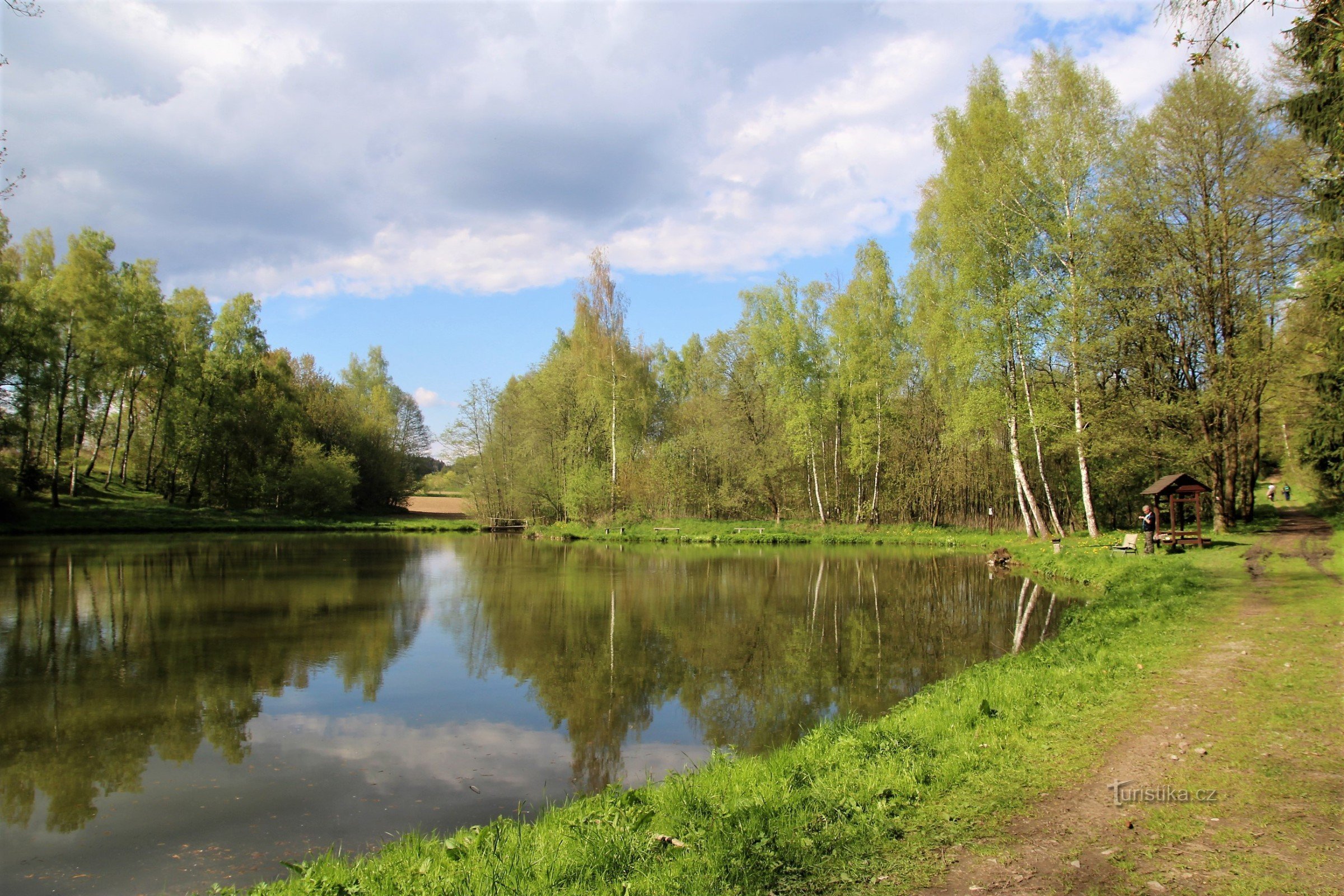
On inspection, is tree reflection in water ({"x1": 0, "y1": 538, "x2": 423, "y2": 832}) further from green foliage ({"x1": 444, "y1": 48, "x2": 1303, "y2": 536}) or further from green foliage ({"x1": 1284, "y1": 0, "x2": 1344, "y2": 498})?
green foliage ({"x1": 444, "y1": 48, "x2": 1303, "y2": 536})

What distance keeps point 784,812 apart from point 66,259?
155 feet

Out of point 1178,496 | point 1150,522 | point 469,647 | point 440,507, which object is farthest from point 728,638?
point 440,507

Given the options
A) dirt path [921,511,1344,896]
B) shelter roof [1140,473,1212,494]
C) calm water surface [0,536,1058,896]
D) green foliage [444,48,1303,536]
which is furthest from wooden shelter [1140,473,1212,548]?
dirt path [921,511,1344,896]

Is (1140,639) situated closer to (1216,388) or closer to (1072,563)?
(1072,563)

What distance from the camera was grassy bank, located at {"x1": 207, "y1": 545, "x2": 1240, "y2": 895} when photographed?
156 inches

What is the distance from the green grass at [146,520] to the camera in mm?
33062

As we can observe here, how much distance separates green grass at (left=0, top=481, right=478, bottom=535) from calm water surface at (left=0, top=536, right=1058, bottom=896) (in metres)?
15.2

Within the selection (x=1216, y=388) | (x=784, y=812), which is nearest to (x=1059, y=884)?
(x=784, y=812)

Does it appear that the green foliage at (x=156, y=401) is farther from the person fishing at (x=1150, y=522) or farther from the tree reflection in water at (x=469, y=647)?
the person fishing at (x=1150, y=522)

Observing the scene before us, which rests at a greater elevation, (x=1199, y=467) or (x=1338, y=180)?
(x=1338, y=180)

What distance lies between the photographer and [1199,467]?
23.7 meters

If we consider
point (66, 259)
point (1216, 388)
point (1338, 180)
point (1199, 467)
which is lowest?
point (1199, 467)

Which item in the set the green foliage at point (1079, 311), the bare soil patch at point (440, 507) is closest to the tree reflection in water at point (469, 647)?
the green foliage at point (1079, 311)

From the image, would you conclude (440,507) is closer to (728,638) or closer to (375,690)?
(728,638)
